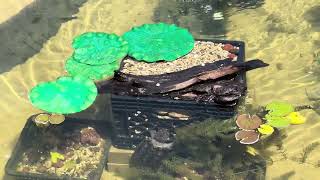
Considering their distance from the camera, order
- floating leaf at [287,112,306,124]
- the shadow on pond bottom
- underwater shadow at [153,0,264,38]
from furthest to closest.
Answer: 1. underwater shadow at [153,0,264,38]
2. floating leaf at [287,112,306,124]
3. the shadow on pond bottom

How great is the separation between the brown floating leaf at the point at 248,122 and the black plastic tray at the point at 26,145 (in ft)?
3.68

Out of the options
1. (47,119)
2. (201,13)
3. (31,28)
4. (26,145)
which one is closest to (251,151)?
(47,119)

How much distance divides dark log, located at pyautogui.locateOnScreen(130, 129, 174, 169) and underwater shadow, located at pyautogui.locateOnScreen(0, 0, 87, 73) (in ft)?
6.14

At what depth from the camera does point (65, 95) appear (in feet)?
13.9

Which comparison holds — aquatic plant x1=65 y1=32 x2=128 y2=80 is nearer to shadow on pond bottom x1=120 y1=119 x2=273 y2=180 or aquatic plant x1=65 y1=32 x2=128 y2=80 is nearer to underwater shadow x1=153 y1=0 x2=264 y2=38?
shadow on pond bottom x1=120 y1=119 x2=273 y2=180

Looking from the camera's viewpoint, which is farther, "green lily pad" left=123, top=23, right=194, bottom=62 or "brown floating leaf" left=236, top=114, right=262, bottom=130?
"green lily pad" left=123, top=23, right=194, bottom=62

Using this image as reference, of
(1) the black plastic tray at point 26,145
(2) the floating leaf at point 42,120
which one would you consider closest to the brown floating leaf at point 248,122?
(1) the black plastic tray at point 26,145

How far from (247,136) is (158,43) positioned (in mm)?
1209

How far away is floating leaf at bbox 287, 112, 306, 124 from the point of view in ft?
14.0

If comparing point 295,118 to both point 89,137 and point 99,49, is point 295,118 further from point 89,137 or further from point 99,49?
point 99,49

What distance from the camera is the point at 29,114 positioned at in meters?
Answer: 4.72

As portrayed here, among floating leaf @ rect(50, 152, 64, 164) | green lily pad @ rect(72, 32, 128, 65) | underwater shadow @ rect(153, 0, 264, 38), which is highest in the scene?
green lily pad @ rect(72, 32, 128, 65)

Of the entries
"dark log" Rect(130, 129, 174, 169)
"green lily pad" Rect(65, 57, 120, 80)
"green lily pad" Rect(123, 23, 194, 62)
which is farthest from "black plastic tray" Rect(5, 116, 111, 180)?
"green lily pad" Rect(123, 23, 194, 62)

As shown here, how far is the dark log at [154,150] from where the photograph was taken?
4105mm
